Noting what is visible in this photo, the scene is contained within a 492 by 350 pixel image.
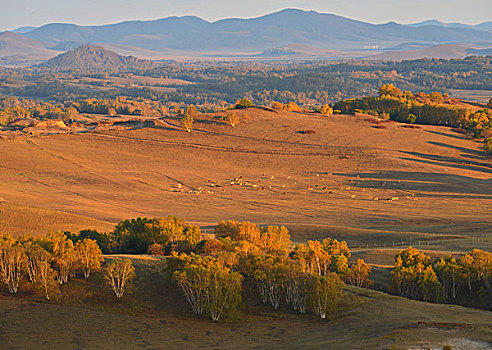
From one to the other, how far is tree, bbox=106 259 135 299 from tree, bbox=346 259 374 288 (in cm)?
1744

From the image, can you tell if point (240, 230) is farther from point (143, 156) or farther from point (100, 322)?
point (143, 156)

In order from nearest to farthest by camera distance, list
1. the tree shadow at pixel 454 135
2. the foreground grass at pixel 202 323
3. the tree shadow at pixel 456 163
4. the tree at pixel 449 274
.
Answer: the foreground grass at pixel 202 323, the tree at pixel 449 274, the tree shadow at pixel 456 163, the tree shadow at pixel 454 135

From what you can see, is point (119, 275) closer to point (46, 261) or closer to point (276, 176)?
point (46, 261)

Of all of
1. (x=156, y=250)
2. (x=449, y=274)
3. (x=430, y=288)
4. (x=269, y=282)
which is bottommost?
(x=430, y=288)

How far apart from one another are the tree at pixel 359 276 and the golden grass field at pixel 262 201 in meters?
1.83

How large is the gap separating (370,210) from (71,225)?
41.4 meters

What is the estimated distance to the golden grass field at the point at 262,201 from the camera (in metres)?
35.1

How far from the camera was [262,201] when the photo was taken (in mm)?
88750

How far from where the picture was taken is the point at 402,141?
434 feet

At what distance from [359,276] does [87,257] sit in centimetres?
2144

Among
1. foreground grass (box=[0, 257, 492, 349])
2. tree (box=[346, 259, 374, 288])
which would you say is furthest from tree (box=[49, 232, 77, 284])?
tree (box=[346, 259, 374, 288])

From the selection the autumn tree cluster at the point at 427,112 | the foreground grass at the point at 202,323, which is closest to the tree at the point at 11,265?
the foreground grass at the point at 202,323

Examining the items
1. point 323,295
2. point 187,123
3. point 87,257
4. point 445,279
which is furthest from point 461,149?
point 87,257

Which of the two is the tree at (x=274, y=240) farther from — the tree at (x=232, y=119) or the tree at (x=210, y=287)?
the tree at (x=232, y=119)
